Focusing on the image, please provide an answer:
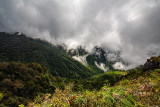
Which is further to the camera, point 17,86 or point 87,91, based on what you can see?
point 17,86

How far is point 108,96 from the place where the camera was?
133 inches

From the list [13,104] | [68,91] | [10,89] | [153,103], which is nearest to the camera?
[153,103]

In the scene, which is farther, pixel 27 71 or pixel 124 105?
pixel 27 71

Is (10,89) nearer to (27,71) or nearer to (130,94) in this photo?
(27,71)

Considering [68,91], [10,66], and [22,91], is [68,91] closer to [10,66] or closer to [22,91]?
[22,91]

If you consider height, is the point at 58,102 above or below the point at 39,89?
below

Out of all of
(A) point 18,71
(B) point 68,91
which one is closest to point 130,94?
→ (B) point 68,91

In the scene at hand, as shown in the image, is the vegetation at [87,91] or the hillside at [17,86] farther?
the hillside at [17,86]

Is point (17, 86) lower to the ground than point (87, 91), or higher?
higher

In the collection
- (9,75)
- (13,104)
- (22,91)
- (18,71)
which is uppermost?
(18,71)

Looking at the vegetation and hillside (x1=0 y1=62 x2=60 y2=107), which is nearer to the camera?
the vegetation

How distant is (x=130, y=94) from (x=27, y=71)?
385 ft

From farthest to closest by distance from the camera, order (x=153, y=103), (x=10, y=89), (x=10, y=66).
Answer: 1. (x=10, y=66)
2. (x=10, y=89)
3. (x=153, y=103)

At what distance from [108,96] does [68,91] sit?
69.3 inches
